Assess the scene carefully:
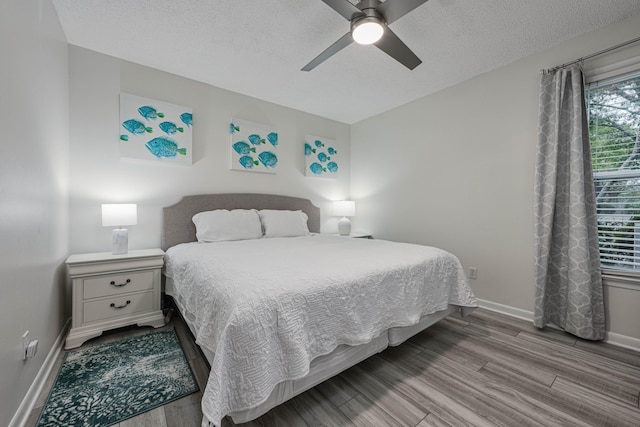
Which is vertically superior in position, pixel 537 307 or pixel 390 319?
pixel 390 319

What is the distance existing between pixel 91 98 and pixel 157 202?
1105mm

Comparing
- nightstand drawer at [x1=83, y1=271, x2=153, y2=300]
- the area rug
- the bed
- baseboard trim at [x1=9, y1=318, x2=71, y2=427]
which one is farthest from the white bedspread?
baseboard trim at [x1=9, y1=318, x2=71, y2=427]

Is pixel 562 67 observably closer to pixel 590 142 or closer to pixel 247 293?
pixel 590 142

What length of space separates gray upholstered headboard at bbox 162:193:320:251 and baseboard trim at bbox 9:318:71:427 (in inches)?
43.5

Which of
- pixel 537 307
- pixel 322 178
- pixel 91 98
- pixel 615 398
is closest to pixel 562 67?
pixel 537 307

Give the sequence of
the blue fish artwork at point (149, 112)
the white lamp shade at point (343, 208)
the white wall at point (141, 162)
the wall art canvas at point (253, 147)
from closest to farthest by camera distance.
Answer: the white wall at point (141, 162) → the blue fish artwork at point (149, 112) → the wall art canvas at point (253, 147) → the white lamp shade at point (343, 208)

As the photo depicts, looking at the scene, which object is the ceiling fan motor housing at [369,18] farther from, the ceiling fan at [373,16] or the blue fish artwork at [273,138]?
the blue fish artwork at [273,138]

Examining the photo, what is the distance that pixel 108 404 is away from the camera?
1.40 meters

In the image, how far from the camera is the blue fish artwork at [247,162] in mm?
3351

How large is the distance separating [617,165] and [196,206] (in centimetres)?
394

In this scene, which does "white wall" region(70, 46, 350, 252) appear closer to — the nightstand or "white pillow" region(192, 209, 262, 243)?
"white pillow" region(192, 209, 262, 243)

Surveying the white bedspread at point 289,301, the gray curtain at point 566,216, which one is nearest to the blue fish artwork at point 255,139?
the white bedspread at point 289,301

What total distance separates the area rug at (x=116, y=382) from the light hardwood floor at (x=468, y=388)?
71 mm

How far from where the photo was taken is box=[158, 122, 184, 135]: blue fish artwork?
280cm
